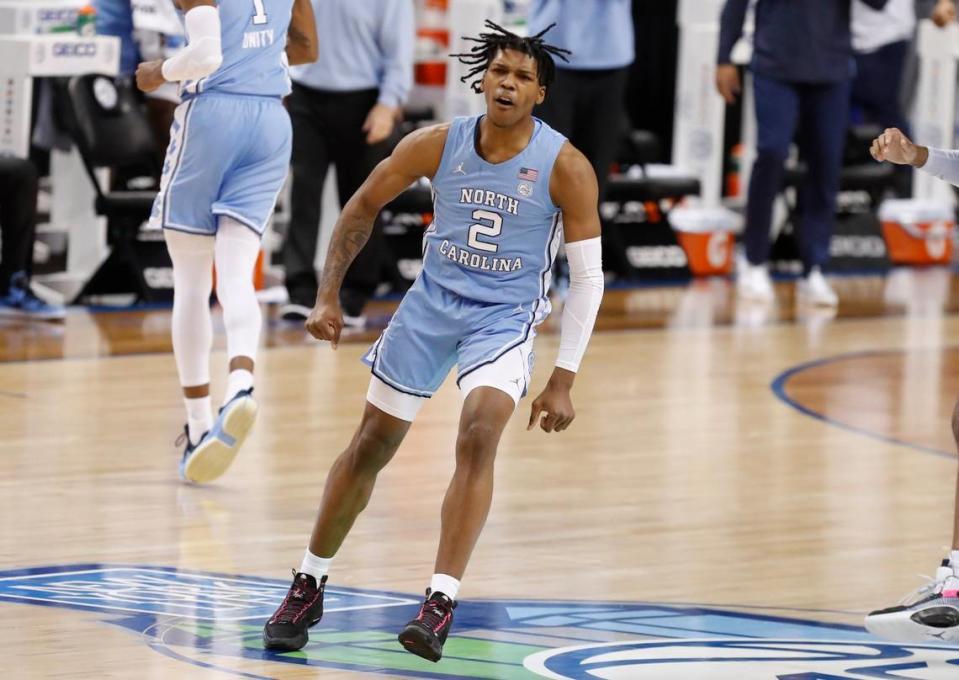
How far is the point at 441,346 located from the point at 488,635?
2.28ft

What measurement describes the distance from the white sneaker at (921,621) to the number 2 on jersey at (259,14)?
2.82m

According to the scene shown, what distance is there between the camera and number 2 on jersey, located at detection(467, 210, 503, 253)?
15.7 ft

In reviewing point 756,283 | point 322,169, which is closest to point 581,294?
point 322,169

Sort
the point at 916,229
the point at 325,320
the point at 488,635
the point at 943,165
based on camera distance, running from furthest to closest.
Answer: the point at 916,229
the point at 943,165
the point at 488,635
the point at 325,320

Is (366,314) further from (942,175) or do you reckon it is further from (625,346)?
(942,175)

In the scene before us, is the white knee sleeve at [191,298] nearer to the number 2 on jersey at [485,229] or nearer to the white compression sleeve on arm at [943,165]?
the number 2 on jersey at [485,229]

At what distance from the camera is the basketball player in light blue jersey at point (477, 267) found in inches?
187

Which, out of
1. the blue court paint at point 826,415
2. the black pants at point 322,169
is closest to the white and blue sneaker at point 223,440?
the blue court paint at point 826,415

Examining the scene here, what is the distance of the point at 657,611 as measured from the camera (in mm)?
5219

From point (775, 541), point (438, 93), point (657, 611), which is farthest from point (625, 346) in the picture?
point (657, 611)

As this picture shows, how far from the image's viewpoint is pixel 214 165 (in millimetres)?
6488

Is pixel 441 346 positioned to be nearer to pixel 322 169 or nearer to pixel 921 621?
pixel 921 621

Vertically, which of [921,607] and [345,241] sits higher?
[345,241]

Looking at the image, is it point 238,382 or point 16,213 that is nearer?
point 238,382
